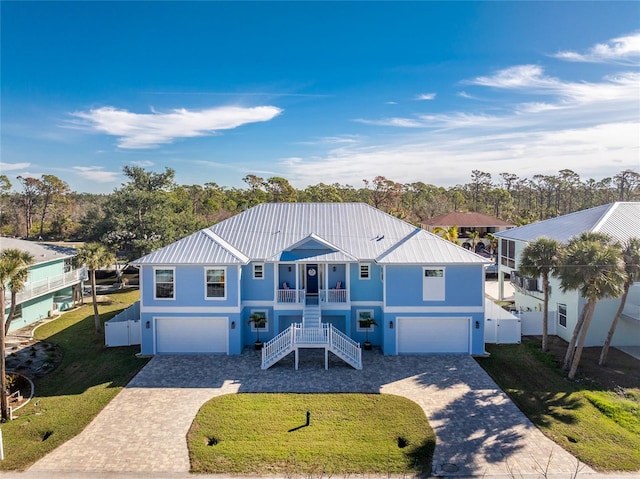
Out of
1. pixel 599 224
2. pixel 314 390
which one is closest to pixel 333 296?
pixel 314 390

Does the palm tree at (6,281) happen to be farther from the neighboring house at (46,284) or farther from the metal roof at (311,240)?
the neighboring house at (46,284)

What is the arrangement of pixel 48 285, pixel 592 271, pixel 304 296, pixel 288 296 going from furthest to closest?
pixel 48 285, pixel 304 296, pixel 288 296, pixel 592 271

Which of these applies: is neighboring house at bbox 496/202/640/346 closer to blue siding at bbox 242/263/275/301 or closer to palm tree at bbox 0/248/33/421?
blue siding at bbox 242/263/275/301

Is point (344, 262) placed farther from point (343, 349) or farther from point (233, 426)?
point (233, 426)

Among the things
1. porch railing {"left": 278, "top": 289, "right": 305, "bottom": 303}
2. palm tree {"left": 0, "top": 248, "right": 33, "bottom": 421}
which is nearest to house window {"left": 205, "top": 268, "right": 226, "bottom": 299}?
porch railing {"left": 278, "top": 289, "right": 305, "bottom": 303}

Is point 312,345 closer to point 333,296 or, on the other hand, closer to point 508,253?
point 333,296

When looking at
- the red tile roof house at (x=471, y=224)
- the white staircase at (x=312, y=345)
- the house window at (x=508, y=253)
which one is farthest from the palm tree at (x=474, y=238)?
the white staircase at (x=312, y=345)
